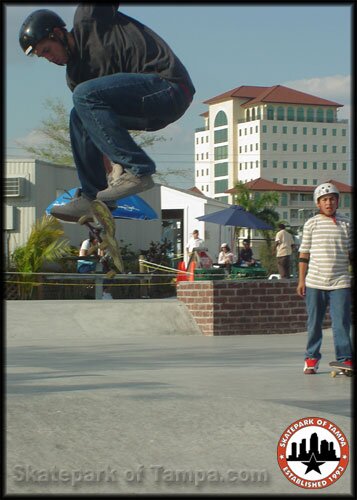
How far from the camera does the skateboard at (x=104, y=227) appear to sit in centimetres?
873

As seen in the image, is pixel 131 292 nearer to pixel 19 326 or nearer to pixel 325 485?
pixel 19 326

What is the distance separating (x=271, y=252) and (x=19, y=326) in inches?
552

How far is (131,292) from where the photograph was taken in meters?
15.4

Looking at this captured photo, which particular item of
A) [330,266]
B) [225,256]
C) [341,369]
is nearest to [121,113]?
[330,266]

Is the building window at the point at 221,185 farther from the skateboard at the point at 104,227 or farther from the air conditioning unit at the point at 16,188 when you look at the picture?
the air conditioning unit at the point at 16,188

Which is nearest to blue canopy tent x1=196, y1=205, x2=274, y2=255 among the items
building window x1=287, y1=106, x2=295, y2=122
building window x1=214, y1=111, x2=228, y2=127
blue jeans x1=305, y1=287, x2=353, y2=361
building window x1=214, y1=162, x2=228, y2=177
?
building window x1=214, y1=162, x2=228, y2=177

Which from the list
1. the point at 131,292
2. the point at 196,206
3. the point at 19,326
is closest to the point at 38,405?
the point at 19,326

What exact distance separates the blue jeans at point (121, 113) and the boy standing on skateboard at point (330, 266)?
1510 millimetres

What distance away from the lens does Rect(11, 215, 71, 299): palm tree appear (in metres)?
11.2

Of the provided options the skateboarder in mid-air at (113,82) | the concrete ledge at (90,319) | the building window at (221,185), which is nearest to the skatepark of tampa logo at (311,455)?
the skateboarder in mid-air at (113,82)

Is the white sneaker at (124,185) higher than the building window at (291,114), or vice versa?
the building window at (291,114)

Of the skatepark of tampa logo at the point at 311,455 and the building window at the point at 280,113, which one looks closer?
the skatepark of tampa logo at the point at 311,455

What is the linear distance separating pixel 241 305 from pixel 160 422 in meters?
8.75

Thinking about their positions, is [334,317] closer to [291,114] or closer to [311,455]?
[291,114]
